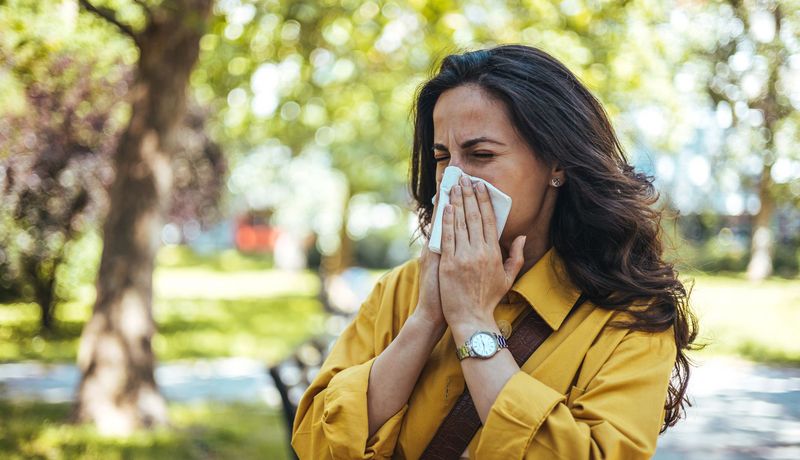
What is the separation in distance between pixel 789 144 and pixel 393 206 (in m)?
17.1

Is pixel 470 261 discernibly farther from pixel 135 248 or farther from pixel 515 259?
pixel 135 248

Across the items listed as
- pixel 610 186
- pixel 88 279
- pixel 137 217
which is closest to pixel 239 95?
pixel 88 279

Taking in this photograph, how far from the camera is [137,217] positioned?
262 inches

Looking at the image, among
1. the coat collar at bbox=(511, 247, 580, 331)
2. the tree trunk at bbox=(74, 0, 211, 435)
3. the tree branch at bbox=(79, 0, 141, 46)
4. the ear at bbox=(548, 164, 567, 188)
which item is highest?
the tree branch at bbox=(79, 0, 141, 46)

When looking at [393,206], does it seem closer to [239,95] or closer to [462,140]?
[239,95]

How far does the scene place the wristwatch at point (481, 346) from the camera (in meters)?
1.97

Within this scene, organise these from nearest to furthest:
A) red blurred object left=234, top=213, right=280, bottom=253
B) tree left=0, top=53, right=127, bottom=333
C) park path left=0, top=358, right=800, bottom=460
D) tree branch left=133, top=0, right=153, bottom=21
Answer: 1. tree branch left=133, top=0, right=153, bottom=21
2. park path left=0, top=358, right=800, bottom=460
3. tree left=0, top=53, right=127, bottom=333
4. red blurred object left=234, top=213, right=280, bottom=253

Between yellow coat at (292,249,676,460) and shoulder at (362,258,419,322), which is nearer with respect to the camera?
yellow coat at (292,249,676,460)

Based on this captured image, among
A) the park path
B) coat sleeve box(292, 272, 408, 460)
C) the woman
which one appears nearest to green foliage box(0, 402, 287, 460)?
the park path

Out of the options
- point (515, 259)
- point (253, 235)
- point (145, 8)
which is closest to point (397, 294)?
point (515, 259)

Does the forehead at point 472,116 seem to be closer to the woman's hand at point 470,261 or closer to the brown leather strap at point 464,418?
the woman's hand at point 470,261

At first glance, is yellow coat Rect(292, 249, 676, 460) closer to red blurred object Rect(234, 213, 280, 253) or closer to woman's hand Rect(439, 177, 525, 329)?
woman's hand Rect(439, 177, 525, 329)

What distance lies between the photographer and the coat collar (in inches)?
83.8

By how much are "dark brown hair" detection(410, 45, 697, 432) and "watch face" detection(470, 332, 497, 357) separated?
34cm
